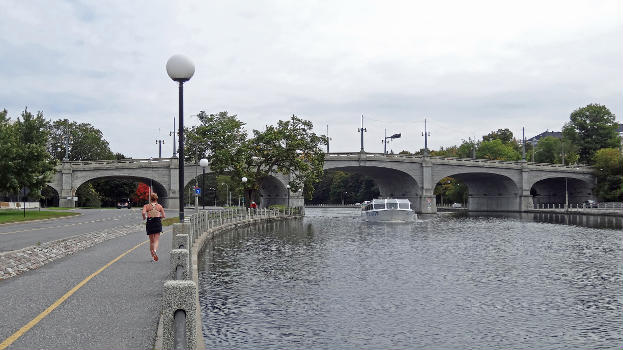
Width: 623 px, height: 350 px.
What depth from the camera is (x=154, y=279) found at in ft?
44.4

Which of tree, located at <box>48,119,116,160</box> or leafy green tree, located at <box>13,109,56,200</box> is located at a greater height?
tree, located at <box>48,119,116,160</box>

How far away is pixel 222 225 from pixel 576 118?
9792cm

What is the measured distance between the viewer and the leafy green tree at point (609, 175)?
9069 cm

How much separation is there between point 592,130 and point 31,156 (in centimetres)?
10613

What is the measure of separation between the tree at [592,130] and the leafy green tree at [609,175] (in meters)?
15.7

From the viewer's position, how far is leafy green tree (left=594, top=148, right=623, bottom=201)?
298 ft

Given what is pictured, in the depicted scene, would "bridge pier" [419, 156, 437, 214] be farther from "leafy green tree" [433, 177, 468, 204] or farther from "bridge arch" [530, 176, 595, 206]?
"leafy green tree" [433, 177, 468, 204]

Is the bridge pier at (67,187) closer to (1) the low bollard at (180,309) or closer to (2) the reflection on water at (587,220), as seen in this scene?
(2) the reflection on water at (587,220)

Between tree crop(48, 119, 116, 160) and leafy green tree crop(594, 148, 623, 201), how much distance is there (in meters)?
95.0

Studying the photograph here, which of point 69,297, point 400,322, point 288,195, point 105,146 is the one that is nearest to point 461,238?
point 400,322

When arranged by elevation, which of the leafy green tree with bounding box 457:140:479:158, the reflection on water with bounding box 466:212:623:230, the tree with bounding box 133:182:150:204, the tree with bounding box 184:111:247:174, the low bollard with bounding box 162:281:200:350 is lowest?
the reflection on water with bounding box 466:212:623:230

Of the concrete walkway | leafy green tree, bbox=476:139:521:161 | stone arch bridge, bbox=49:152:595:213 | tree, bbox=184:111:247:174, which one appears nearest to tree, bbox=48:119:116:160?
stone arch bridge, bbox=49:152:595:213

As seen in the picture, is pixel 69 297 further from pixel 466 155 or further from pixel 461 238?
pixel 466 155

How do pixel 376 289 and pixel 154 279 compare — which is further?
pixel 376 289
